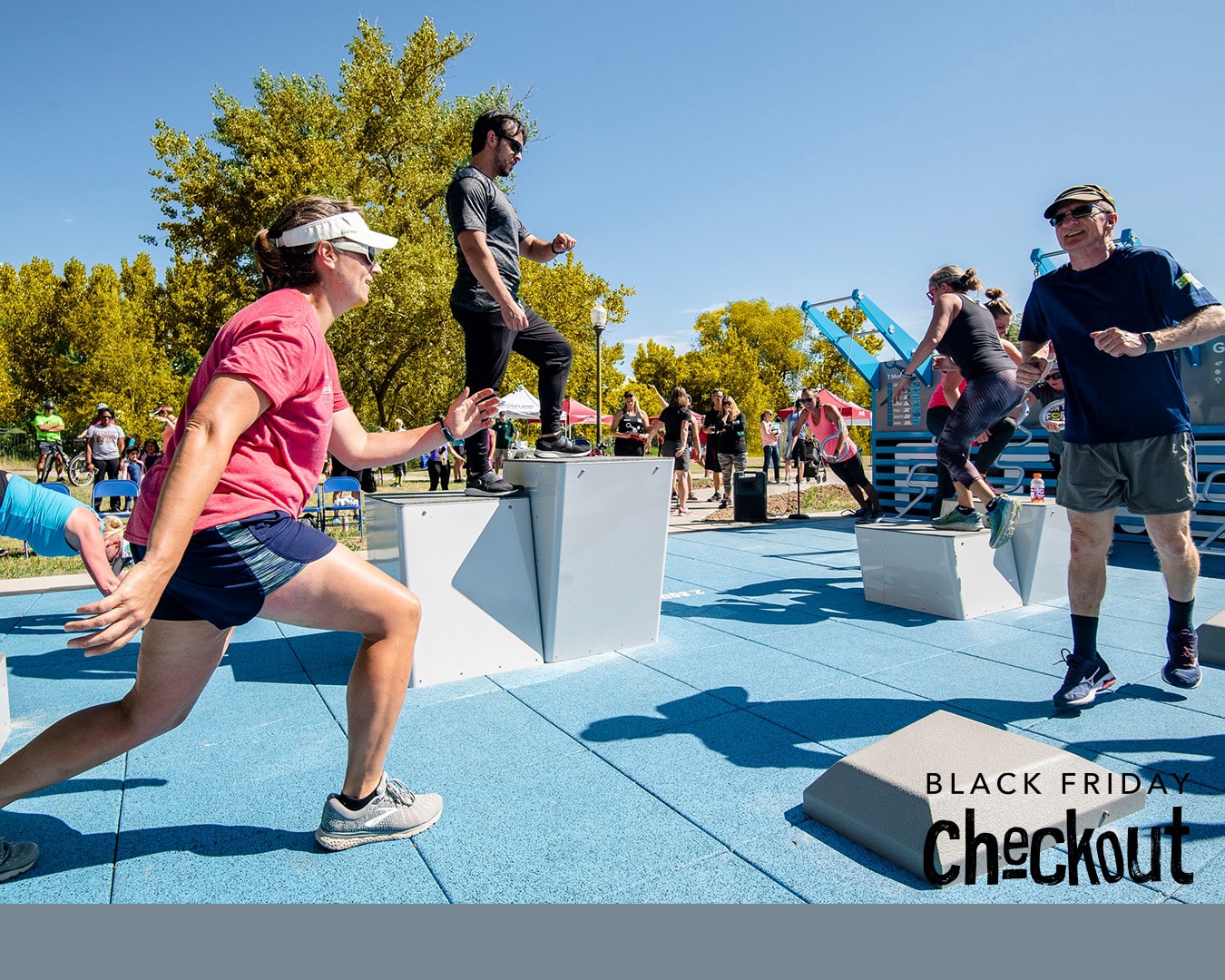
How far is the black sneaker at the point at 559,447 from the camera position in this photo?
4.61 m

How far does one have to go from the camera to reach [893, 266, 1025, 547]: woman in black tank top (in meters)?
4.98

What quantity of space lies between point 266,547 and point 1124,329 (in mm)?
3382

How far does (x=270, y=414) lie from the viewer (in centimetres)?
204

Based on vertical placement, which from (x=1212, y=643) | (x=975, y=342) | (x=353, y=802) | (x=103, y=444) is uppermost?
(x=975, y=342)

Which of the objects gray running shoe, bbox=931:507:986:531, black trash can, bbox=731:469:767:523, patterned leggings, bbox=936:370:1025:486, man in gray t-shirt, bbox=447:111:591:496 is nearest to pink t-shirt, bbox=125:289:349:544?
man in gray t-shirt, bbox=447:111:591:496

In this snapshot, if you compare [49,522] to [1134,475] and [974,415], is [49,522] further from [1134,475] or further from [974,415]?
[974,415]

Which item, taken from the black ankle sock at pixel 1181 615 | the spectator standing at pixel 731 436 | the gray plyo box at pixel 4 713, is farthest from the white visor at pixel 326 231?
the spectator standing at pixel 731 436

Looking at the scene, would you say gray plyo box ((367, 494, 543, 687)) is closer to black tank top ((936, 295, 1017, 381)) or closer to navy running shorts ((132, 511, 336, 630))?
navy running shorts ((132, 511, 336, 630))

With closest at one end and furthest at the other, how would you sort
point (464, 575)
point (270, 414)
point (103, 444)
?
point (270, 414) → point (464, 575) → point (103, 444)

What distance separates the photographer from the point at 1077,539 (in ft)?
11.4

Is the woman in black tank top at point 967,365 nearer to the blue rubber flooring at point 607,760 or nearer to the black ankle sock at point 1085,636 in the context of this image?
the blue rubber flooring at point 607,760

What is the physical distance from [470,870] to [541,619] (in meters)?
2.09

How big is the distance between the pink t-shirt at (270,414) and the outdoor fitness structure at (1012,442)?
273 inches

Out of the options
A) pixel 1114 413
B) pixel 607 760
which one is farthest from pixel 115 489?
pixel 1114 413
